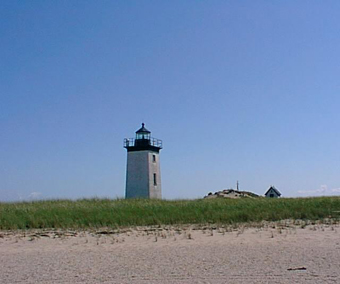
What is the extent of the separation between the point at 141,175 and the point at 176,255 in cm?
2909

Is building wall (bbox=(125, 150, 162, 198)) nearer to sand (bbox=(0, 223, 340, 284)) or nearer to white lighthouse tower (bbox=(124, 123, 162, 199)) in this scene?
white lighthouse tower (bbox=(124, 123, 162, 199))

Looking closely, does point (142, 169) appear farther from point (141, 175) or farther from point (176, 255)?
point (176, 255)

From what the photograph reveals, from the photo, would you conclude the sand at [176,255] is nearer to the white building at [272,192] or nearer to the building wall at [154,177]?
the building wall at [154,177]

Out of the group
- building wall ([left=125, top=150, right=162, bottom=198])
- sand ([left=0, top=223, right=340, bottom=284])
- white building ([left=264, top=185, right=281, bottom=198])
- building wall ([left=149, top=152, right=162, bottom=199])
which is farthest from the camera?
white building ([left=264, top=185, right=281, bottom=198])

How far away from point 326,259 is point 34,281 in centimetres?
514

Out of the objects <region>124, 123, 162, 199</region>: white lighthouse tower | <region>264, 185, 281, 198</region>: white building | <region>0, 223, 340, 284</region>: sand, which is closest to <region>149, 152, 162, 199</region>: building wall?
<region>124, 123, 162, 199</region>: white lighthouse tower

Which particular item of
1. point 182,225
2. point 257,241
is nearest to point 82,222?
point 182,225

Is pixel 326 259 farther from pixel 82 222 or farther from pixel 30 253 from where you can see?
pixel 82 222

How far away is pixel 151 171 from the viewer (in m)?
38.8

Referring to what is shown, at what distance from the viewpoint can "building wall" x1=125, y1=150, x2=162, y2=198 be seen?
125 ft

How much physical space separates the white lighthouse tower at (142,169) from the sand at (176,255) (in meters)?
24.1

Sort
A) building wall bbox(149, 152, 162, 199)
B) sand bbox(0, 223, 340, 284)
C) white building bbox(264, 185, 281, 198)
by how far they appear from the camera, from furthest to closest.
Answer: white building bbox(264, 185, 281, 198) < building wall bbox(149, 152, 162, 199) < sand bbox(0, 223, 340, 284)

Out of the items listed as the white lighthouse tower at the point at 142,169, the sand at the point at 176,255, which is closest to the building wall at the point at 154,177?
the white lighthouse tower at the point at 142,169

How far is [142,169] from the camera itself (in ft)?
126
